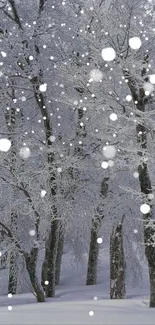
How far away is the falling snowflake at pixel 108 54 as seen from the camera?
9.19 meters

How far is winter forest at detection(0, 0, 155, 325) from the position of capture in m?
9.33

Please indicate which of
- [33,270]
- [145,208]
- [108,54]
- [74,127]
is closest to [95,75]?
[108,54]

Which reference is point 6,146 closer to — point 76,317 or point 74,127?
point 74,127

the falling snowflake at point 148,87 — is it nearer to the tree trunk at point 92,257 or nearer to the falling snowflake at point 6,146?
the falling snowflake at point 6,146

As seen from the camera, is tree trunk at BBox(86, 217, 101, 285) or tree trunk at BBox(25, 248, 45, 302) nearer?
tree trunk at BBox(25, 248, 45, 302)

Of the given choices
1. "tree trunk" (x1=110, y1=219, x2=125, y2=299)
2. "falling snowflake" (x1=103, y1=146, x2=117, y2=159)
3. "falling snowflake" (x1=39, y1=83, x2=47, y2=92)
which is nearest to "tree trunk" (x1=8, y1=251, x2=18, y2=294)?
"tree trunk" (x1=110, y1=219, x2=125, y2=299)

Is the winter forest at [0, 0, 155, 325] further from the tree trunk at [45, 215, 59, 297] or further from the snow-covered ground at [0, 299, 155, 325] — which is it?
the snow-covered ground at [0, 299, 155, 325]

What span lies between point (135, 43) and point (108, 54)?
1.84ft

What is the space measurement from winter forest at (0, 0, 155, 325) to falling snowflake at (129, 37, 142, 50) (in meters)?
0.02

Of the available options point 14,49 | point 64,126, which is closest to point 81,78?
point 14,49

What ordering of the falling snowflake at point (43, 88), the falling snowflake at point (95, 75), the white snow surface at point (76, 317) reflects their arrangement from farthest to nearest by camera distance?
the falling snowflake at point (43, 88) < the falling snowflake at point (95, 75) < the white snow surface at point (76, 317)

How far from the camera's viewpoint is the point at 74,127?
46.4 ft

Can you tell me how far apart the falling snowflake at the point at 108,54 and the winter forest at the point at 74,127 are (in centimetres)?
2

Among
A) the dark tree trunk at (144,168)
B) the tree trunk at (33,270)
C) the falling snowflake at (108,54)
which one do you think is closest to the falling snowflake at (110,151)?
the dark tree trunk at (144,168)
